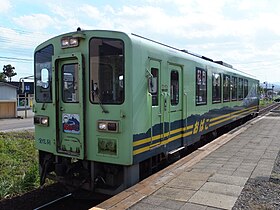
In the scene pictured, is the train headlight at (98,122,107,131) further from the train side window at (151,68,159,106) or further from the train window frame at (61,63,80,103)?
the train side window at (151,68,159,106)

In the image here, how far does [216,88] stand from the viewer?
31.7 feet

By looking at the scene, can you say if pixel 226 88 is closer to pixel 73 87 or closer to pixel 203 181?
pixel 203 181

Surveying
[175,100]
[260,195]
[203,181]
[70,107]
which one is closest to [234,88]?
[175,100]

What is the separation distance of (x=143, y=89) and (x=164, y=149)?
1485mm

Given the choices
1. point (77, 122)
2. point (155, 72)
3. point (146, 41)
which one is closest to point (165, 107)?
point (155, 72)

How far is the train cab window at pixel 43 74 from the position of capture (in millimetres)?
5727

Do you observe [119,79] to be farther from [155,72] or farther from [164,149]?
[164,149]

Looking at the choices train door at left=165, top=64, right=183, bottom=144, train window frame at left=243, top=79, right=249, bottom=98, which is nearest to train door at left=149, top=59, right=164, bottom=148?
train door at left=165, top=64, right=183, bottom=144

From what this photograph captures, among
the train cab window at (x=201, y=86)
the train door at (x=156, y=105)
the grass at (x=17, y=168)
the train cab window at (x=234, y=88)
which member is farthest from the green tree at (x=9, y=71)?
the train door at (x=156, y=105)

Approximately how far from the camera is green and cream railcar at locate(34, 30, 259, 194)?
4820mm

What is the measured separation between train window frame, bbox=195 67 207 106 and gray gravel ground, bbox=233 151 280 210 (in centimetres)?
294

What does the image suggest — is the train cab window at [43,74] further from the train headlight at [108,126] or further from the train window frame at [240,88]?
the train window frame at [240,88]

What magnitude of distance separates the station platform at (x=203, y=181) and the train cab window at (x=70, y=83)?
1.89 m

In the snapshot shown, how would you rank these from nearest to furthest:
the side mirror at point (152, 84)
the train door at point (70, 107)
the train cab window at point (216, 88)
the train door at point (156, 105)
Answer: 1. the train door at point (70, 107)
2. the side mirror at point (152, 84)
3. the train door at point (156, 105)
4. the train cab window at point (216, 88)
